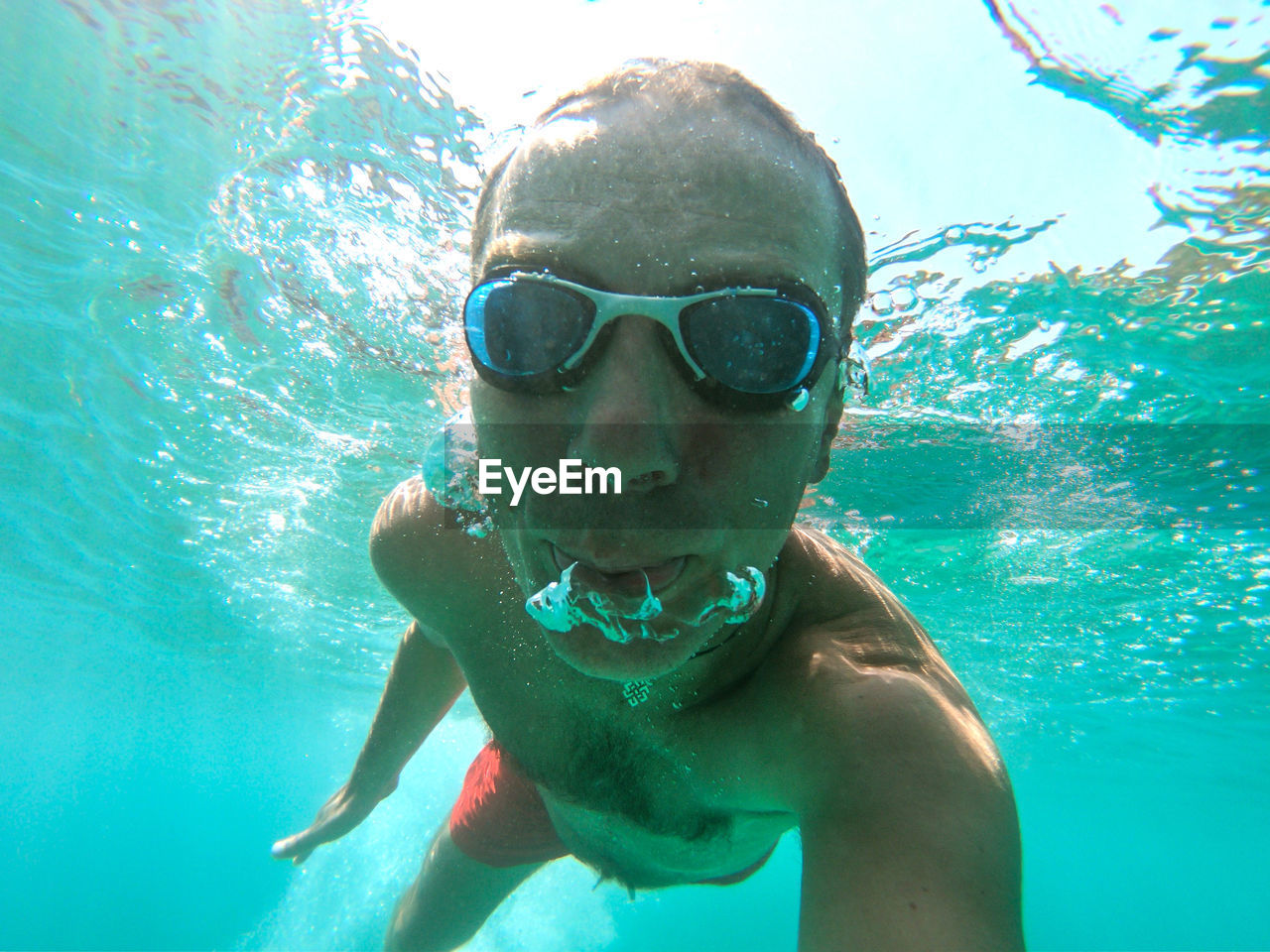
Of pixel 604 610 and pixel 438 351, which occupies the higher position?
pixel 438 351

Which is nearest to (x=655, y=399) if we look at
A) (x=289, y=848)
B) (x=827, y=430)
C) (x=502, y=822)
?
(x=827, y=430)

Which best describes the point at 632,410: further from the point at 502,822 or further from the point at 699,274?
the point at 502,822

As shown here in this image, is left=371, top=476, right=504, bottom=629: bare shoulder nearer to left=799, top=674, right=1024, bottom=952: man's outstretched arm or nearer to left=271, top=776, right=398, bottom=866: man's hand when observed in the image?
left=799, top=674, right=1024, bottom=952: man's outstretched arm

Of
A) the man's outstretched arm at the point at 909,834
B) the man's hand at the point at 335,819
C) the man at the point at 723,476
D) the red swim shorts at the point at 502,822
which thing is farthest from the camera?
the man's hand at the point at 335,819

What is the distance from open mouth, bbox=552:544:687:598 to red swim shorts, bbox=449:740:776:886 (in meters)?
3.46

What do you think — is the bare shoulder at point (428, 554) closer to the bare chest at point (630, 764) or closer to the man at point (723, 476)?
the bare chest at point (630, 764)

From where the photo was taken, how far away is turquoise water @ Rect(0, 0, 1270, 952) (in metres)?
5.74

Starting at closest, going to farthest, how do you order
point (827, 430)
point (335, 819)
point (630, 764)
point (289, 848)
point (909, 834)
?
point (909, 834) < point (827, 430) < point (630, 764) < point (335, 819) < point (289, 848)

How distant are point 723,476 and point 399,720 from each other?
4.83m

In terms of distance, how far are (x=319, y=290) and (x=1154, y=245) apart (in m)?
10.0

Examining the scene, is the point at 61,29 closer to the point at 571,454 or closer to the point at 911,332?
the point at 571,454

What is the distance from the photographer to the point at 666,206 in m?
2.30

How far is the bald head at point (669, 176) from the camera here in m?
2.29

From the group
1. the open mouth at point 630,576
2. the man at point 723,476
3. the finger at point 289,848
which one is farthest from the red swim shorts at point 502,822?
the open mouth at point 630,576
